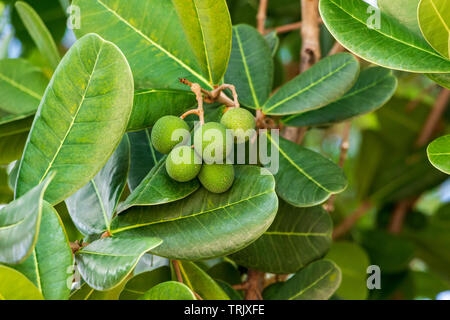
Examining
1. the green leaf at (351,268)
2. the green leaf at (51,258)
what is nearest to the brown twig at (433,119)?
the green leaf at (351,268)

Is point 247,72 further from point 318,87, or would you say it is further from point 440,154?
point 440,154

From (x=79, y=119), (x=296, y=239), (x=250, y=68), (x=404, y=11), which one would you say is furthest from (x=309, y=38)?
(x=79, y=119)

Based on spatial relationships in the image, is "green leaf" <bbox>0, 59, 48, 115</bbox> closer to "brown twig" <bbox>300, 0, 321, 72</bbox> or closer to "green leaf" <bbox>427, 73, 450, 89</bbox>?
"brown twig" <bbox>300, 0, 321, 72</bbox>

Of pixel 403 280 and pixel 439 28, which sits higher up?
pixel 439 28

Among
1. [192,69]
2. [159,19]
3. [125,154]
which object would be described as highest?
[159,19]
